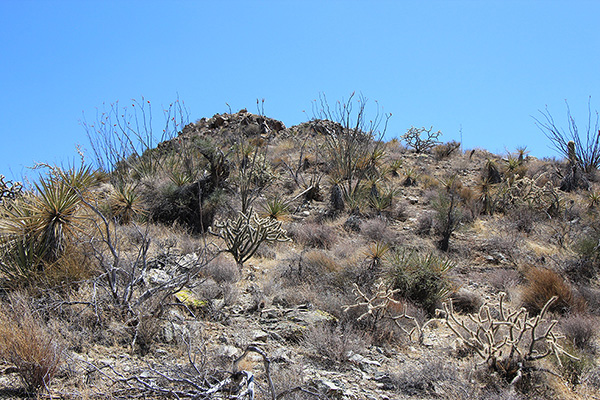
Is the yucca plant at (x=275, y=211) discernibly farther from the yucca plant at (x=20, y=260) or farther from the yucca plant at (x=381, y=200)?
the yucca plant at (x=20, y=260)

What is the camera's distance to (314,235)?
36.3ft

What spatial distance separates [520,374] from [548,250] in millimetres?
7096

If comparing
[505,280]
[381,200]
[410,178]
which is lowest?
[505,280]

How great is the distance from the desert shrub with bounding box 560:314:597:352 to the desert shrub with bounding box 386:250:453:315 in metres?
1.90

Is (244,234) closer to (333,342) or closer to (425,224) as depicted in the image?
(333,342)

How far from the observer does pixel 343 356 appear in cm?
515

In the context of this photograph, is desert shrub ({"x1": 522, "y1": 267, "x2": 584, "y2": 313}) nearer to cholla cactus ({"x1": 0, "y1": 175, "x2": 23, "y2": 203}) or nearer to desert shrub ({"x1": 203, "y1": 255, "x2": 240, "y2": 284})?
desert shrub ({"x1": 203, "y1": 255, "x2": 240, "y2": 284})

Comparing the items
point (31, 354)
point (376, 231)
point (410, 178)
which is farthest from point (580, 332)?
point (410, 178)

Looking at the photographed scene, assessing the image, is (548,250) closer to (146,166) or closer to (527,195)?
(527,195)

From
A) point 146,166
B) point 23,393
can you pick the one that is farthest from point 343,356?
point 146,166

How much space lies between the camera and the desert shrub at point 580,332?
20.1 ft

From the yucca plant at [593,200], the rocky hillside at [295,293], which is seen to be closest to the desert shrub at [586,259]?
the rocky hillside at [295,293]

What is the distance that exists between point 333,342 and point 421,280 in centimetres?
301

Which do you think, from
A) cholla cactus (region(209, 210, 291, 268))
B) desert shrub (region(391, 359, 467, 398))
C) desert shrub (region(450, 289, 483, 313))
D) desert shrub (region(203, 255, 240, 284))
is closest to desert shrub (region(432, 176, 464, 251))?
desert shrub (region(450, 289, 483, 313))
